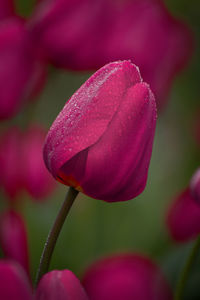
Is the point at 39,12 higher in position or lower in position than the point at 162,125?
higher

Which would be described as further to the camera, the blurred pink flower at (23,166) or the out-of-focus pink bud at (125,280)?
the blurred pink flower at (23,166)

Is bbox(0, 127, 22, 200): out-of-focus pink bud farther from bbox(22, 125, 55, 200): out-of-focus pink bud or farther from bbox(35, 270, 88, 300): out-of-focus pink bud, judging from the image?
bbox(35, 270, 88, 300): out-of-focus pink bud

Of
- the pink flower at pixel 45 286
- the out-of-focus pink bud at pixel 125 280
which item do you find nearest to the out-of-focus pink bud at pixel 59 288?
the pink flower at pixel 45 286

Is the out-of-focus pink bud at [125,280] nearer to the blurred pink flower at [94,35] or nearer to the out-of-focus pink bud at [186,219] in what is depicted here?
the out-of-focus pink bud at [186,219]

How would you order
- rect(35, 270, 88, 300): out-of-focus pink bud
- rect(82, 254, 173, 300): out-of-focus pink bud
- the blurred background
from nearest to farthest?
rect(35, 270, 88, 300): out-of-focus pink bud < rect(82, 254, 173, 300): out-of-focus pink bud < the blurred background

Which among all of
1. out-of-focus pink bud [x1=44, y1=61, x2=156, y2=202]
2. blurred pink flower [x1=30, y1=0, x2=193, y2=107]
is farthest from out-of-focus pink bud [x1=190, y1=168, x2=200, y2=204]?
blurred pink flower [x1=30, y1=0, x2=193, y2=107]

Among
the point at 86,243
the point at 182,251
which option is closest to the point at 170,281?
the point at 182,251

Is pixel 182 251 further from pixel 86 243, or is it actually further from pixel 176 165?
pixel 176 165
